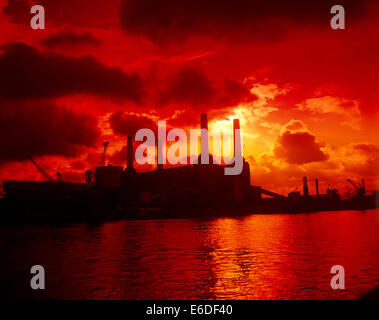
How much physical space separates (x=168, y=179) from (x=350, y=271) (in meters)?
108

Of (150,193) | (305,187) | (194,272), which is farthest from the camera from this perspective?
(305,187)

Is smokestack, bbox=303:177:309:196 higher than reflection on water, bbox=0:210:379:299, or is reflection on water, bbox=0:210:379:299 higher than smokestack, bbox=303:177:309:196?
smokestack, bbox=303:177:309:196

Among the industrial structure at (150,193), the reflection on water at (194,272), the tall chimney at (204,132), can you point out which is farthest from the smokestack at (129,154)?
the reflection on water at (194,272)

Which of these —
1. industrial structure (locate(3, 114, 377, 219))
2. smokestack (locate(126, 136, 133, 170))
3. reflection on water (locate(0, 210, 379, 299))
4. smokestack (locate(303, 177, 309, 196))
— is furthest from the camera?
smokestack (locate(303, 177, 309, 196))

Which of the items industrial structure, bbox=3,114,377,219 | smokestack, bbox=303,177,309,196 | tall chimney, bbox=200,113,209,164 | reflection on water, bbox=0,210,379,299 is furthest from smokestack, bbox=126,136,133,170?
reflection on water, bbox=0,210,379,299

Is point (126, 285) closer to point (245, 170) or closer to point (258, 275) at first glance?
point (258, 275)

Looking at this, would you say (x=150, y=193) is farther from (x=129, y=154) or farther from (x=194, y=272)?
(x=194, y=272)

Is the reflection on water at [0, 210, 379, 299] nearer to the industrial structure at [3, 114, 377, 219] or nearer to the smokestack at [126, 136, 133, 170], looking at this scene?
the industrial structure at [3, 114, 377, 219]

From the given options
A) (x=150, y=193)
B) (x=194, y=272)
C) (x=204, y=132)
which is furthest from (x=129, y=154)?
(x=194, y=272)

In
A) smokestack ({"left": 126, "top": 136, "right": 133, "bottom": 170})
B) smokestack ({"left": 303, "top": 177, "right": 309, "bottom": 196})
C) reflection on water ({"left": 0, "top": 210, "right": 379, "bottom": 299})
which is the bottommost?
reflection on water ({"left": 0, "top": 210, "right": 379, "bottom": 299})

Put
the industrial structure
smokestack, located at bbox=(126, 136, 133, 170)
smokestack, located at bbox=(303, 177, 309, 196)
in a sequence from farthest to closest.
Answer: smokestack, located at bbox=(303, 177, 309, 196) → smokestack, located at bbox=(126, 136, 133, 170) → the industrial structure

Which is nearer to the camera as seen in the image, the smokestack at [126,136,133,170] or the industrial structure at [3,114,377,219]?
the industrial structure at [3,114,377,219]
